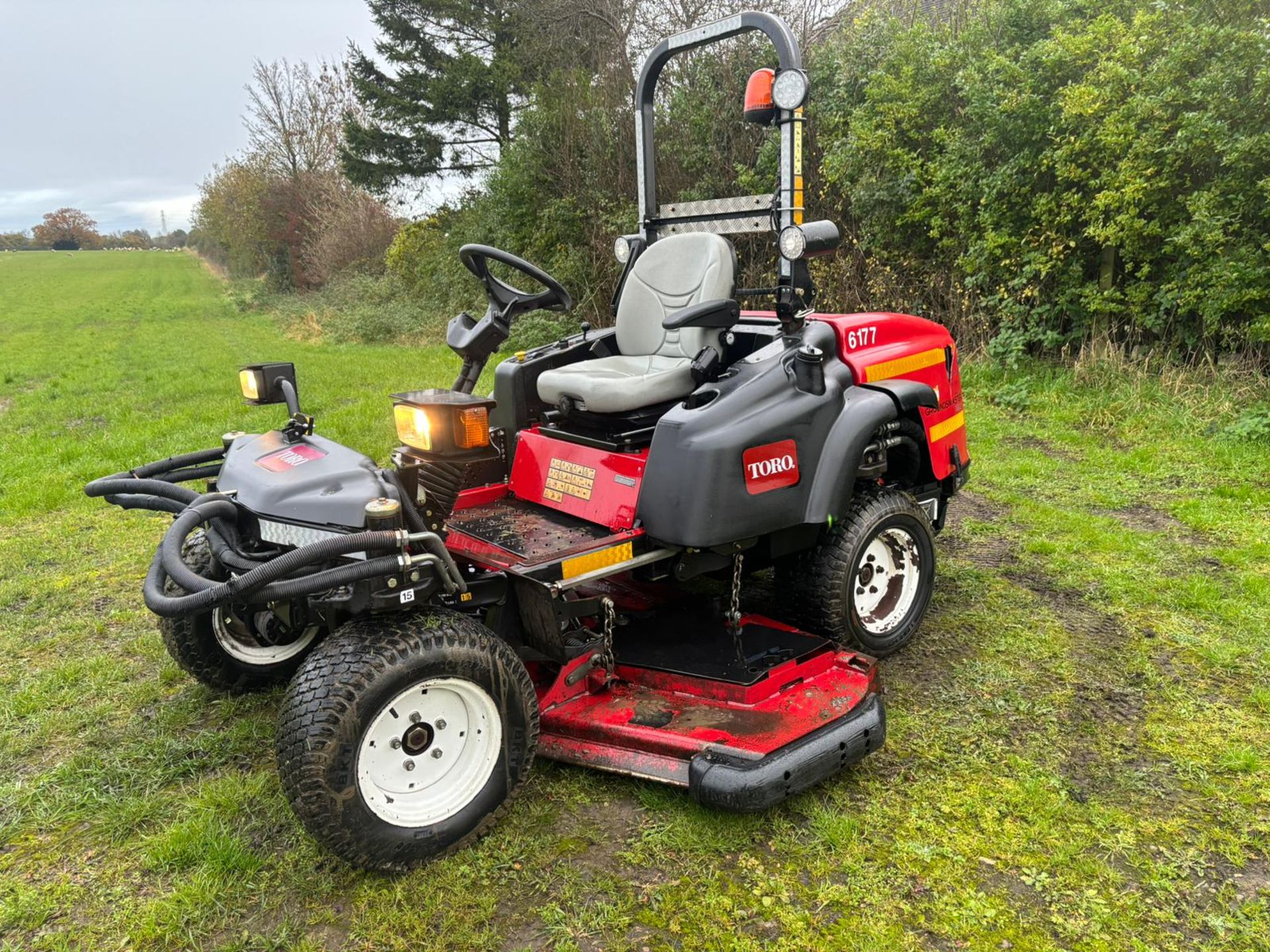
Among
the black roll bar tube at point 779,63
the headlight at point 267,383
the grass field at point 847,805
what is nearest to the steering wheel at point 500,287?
the black roll bar tube at point 779,63

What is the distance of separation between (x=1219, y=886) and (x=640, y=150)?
3464mm

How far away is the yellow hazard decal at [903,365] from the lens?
3361 millimetres

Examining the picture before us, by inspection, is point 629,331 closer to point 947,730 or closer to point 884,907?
point 947,730

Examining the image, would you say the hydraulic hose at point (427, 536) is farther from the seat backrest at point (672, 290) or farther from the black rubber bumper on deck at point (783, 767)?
the seat backrest at point (672, 290)

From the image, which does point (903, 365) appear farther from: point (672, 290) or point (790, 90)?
point (790, 90)

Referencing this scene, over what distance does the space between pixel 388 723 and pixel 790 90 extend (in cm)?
246

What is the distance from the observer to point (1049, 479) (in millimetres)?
5668

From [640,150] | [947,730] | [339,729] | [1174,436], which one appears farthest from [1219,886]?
[1174,436]

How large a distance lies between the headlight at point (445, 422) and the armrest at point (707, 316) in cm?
68

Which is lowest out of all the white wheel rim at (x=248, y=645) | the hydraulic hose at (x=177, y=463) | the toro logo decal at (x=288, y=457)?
the white wheel rim at (x=248, y=645)

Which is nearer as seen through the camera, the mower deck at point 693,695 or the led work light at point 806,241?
the mower deck at point 693,695

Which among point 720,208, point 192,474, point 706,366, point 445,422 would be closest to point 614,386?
point 706,366

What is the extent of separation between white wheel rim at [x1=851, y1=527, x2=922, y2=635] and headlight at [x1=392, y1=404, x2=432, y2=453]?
174 cm

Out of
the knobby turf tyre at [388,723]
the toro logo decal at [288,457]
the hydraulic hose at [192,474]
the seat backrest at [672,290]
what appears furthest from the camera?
the seat backrest at [672,290]
